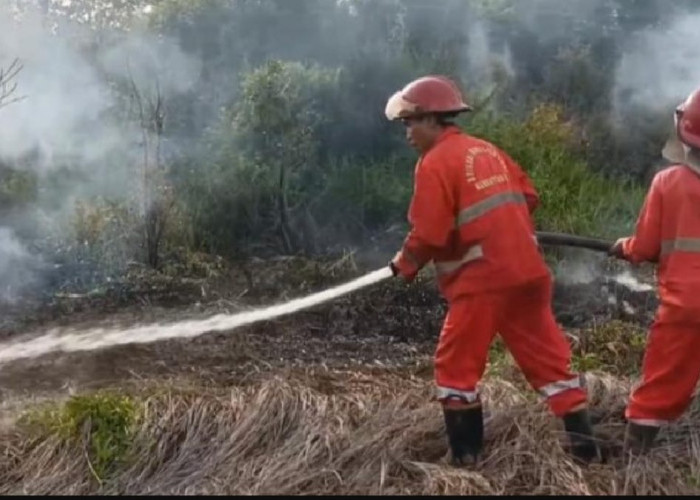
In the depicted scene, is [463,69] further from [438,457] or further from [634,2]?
[438,457]

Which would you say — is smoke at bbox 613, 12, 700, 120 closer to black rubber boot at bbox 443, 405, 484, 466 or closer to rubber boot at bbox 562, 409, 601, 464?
rubber boot at bbox 562, 409, 601, 464

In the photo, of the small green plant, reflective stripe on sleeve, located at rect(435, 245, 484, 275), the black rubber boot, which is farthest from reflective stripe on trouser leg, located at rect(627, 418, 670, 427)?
the small green plant

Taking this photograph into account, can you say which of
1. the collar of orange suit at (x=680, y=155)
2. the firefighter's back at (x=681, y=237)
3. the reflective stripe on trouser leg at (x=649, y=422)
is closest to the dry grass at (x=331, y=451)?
the reflective stripe on trouser leg at (x=649, y=422)

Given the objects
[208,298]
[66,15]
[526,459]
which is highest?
[66,15]

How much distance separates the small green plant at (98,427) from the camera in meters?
5.22

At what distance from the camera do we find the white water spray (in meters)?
7.41

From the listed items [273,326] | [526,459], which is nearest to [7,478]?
[526,459]

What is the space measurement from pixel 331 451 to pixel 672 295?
1.72 metres

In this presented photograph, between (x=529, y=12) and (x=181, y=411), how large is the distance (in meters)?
10.9

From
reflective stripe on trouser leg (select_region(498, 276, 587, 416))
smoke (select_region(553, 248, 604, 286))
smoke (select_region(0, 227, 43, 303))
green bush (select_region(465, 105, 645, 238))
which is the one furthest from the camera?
green bush (select_region(465, 105, 645, 238))

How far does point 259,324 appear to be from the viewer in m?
7.96

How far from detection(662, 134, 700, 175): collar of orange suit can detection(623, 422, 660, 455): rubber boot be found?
1161 millimetres

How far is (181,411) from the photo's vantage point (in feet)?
18.1

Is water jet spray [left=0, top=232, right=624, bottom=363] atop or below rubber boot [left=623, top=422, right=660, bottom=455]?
below
